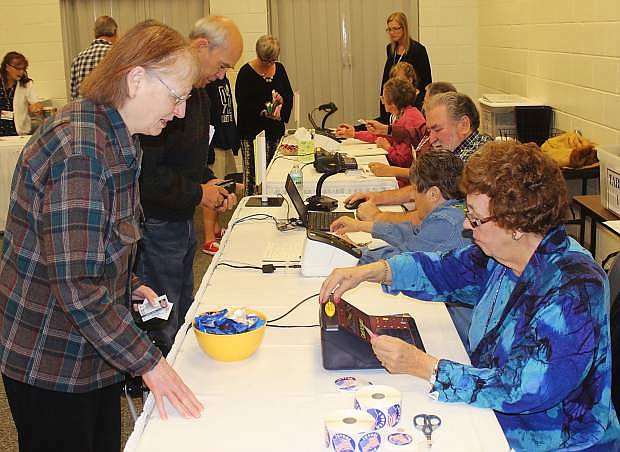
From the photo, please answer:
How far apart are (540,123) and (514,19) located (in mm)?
1292

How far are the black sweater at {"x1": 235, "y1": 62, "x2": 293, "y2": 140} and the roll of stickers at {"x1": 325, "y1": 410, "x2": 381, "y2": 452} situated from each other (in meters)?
4.78

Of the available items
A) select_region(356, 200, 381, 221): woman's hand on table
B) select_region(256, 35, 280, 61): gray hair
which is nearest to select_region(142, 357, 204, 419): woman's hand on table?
select_region(356, 200, 381, 221): woman's hand on table

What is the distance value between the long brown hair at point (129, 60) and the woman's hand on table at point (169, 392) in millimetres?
552

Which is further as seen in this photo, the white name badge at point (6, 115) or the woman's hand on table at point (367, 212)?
the white name badge at point (6, 115)

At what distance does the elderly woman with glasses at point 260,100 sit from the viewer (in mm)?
5952

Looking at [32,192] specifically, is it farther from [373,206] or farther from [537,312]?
[373,206]

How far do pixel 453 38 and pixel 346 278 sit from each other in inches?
230

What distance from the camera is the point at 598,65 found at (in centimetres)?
432

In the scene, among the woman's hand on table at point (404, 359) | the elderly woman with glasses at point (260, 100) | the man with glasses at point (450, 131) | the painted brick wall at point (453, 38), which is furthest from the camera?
the painted brick wall at point (453, 38)

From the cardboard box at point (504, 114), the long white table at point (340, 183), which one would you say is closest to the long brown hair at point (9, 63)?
the long white table at point (340, 183)

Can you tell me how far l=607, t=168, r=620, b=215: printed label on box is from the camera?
136 inches

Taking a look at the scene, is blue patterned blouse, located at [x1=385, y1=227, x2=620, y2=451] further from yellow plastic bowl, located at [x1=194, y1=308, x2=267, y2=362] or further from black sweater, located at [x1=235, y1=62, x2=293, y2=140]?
black sweater, located at [x1=235, y1=62, x2=293, y2=140]

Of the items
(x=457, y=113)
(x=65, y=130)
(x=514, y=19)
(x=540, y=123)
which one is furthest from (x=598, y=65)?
(x=65, y=130)

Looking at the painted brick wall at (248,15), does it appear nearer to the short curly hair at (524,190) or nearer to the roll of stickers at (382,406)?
the short curly hair at (524,190)
